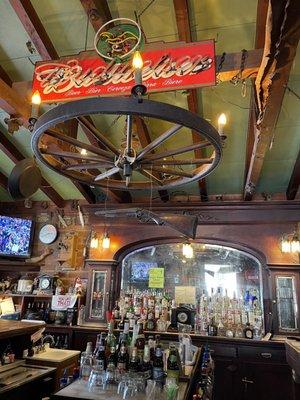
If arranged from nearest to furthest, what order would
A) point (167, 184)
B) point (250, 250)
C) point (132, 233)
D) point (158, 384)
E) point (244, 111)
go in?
point (158, 384), point (167, 184), point (244, 111), point (250, 250), point (132, 233)

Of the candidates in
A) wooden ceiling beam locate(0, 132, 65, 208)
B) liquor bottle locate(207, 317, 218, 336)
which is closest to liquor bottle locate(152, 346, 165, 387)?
liquor bottle locate(207, 317, 218, 336)

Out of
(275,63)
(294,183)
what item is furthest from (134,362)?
(294,183)

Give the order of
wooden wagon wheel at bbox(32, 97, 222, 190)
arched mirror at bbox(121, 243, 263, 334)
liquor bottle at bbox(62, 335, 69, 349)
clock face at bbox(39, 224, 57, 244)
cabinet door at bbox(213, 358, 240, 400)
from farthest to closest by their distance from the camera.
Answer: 1. clock face at bbox(39, 224, 57, 244)
2. arched mirror at bbox(121, 243, 263, 334)
3. liquor bottle at bbox(62, 335, 69, 349)
4. cabinet door at bbox(213, 358, 240, 400)
5. wooden wagon wheel at bbox(32, 97, 222, 190)

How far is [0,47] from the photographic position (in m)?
3.62

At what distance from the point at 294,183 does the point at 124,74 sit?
11.4 ft

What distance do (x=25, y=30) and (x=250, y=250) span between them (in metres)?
4.46

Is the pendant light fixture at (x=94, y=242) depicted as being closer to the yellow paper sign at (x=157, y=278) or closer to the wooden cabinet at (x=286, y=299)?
the yellow paper sign at (x=157, y=278)

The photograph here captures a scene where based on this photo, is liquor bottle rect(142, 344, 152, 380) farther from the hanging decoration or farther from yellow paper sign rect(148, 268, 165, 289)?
yellow paper sign rect(148, 268, 165, 289)

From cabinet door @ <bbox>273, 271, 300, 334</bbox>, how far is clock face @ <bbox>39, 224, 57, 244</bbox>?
13.0 feet

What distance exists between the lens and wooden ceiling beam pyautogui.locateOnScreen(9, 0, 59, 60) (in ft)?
9.55

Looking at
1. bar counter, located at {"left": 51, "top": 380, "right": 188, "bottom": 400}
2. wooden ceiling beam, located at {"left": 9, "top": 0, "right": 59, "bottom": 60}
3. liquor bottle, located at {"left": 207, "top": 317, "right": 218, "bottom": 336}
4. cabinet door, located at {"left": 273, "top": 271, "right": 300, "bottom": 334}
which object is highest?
wooden ceiling beam, located at {"left": 9, "top": 0, "right": 59, "bottom": 60}

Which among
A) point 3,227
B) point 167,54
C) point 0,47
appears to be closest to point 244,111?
point 167,54

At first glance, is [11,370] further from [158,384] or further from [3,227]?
[3,227]

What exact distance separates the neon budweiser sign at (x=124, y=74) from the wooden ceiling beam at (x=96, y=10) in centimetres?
60
